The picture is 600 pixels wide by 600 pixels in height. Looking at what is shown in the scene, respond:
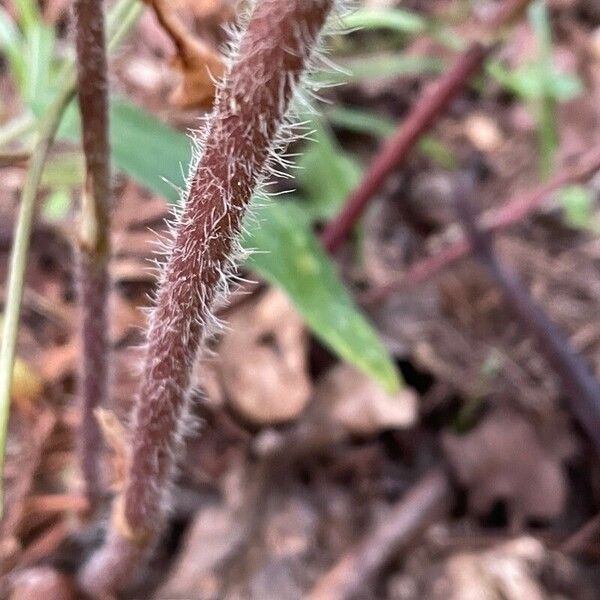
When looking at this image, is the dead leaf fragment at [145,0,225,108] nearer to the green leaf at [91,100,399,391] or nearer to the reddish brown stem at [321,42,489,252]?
the green leaf at [91,100,399,391]

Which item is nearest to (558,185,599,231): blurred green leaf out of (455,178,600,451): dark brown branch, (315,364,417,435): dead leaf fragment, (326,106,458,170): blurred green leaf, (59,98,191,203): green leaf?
(326,106,458,170): blurred green leaf

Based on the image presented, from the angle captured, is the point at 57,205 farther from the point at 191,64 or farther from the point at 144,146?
the point at 191,64

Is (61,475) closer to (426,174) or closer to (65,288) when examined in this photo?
(65,288)

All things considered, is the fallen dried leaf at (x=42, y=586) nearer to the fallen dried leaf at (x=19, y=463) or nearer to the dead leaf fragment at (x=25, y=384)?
the fallen dried leaf at (x=19, y=463)

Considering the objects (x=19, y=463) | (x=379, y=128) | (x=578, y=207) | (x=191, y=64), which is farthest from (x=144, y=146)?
(x=578, y=207)

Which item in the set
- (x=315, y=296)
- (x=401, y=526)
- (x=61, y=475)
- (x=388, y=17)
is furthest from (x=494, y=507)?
(x=388, y=17)
